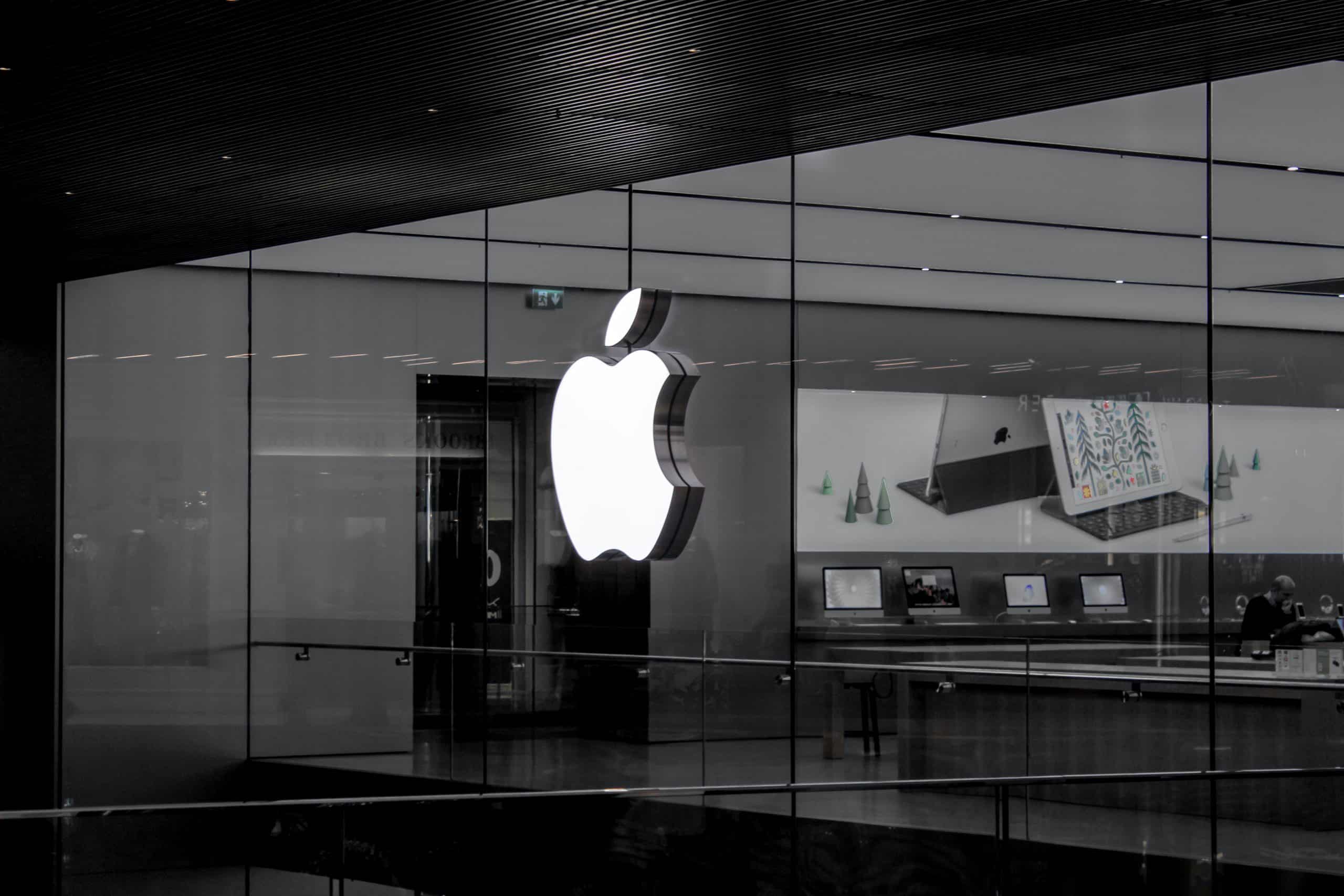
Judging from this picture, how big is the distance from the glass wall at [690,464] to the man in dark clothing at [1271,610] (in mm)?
65

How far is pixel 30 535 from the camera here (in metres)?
13.0

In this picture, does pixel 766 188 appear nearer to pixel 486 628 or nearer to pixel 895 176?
pixel 895 176

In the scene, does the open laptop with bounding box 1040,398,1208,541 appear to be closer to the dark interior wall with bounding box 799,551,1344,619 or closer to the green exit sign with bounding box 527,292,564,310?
the dark interior wall with bounding box 799,551,1344,619

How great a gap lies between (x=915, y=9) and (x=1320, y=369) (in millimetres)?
6150

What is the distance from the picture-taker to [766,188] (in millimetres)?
12336

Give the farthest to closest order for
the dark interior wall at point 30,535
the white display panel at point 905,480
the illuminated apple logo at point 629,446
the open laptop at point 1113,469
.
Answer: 1. the dark interior wall at point 30,535
2. the white display panel at point 905,480
3. the open laptop at point 1113,469
4. the illuminated apple logo at point 629,446

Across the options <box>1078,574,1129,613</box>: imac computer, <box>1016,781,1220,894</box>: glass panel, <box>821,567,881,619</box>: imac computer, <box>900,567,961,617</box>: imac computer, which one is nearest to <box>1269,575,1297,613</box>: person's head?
<box>1016,781,1220,894</box>: glass panel

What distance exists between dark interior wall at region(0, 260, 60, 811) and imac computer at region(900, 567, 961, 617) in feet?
25.7

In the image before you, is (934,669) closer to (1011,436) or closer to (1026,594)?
(1026,594)

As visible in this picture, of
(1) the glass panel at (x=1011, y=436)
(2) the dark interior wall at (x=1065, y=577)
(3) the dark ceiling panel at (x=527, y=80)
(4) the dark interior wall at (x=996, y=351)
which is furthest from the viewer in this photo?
(4) the dark interior wall at (x=996, y=351)

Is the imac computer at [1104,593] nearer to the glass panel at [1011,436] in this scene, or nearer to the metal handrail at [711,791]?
the glass panel at [1011,436]

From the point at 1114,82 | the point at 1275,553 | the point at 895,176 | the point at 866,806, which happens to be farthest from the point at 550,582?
the point at 1114,82

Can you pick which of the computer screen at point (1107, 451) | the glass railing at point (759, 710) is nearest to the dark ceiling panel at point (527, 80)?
the glass railing at point (759, 710)

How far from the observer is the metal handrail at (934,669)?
9320 mm
